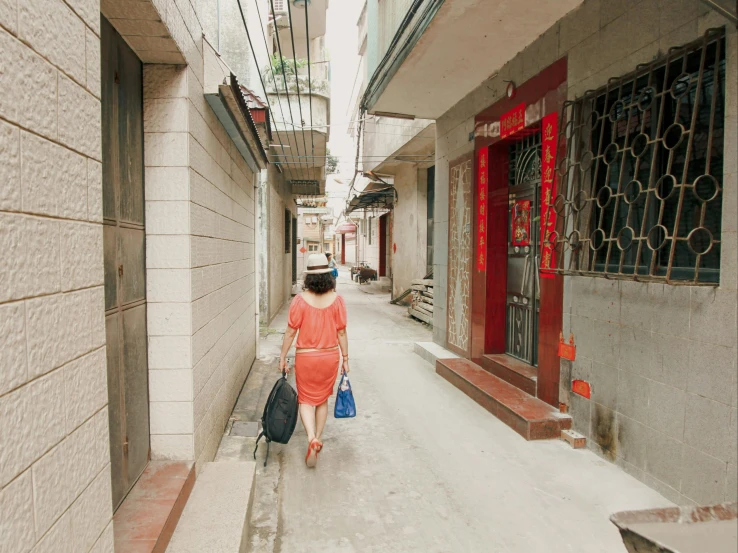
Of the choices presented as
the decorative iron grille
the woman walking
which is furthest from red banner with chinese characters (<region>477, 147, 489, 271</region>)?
the woman walking

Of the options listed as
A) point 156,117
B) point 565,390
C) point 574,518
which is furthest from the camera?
point 565,390

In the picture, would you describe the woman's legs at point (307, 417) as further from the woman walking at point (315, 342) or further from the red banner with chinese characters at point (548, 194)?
the red banner with chinese characters at point (548, 194)

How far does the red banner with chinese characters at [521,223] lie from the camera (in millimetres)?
5578

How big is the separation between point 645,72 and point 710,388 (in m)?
2.14

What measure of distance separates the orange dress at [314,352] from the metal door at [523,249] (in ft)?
8.61

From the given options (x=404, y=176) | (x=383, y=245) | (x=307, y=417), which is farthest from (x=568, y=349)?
(x=383, y=245)

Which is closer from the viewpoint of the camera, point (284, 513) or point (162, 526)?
point (162, 526)

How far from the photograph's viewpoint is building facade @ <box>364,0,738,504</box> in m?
2.86

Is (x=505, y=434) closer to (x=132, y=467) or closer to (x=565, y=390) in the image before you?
(x=565, y=390)

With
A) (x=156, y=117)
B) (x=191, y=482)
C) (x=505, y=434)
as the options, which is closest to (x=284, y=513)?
(x=191, y=482)

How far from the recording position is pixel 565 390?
4266 mm

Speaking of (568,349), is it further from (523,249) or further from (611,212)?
(523,249)

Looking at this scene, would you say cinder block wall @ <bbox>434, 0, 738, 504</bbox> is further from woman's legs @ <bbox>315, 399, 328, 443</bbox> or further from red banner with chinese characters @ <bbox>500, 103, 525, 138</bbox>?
woman's legs @ <bbox>315, 399, 328, 443</bbox>

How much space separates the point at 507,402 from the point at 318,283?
2.21 meters
